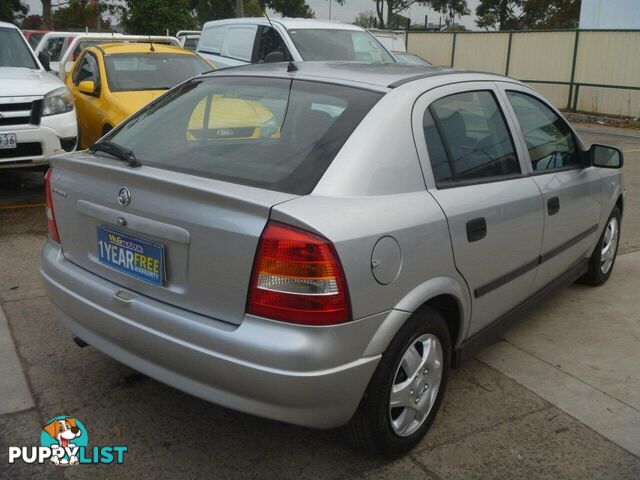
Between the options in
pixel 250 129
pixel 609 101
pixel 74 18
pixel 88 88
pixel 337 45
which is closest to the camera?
pixel 250 129

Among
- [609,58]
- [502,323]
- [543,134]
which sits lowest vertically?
[502,323]

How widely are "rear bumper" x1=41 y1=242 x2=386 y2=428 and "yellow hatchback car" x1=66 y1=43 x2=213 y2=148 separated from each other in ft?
16.4

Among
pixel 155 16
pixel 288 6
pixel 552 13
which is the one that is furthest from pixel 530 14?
pixel 155 16

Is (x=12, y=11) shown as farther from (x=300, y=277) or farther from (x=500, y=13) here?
(x=300, y=277)

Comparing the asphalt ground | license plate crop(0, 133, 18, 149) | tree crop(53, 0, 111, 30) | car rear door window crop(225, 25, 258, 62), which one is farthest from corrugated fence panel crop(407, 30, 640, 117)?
tree crop(53, 0, 111, 30)

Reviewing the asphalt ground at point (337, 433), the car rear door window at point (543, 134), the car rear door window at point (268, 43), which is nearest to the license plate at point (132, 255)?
the asphalt ground at point (337, 433)

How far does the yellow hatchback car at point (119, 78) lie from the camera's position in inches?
296

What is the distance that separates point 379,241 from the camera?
251 cm

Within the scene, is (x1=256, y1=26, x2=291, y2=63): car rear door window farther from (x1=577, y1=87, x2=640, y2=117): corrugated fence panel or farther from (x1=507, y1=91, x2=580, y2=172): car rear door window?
(x1=577, y1=87, x2=640, y2=117): corrugated fence panel

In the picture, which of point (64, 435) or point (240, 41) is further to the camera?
point (240, 41)

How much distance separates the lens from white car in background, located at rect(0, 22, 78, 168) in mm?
6512

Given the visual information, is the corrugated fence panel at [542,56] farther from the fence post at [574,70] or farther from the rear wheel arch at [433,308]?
the rear wheel arch at [433,308]

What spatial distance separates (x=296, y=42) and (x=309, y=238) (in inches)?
292

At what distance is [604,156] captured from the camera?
4.25 metres
